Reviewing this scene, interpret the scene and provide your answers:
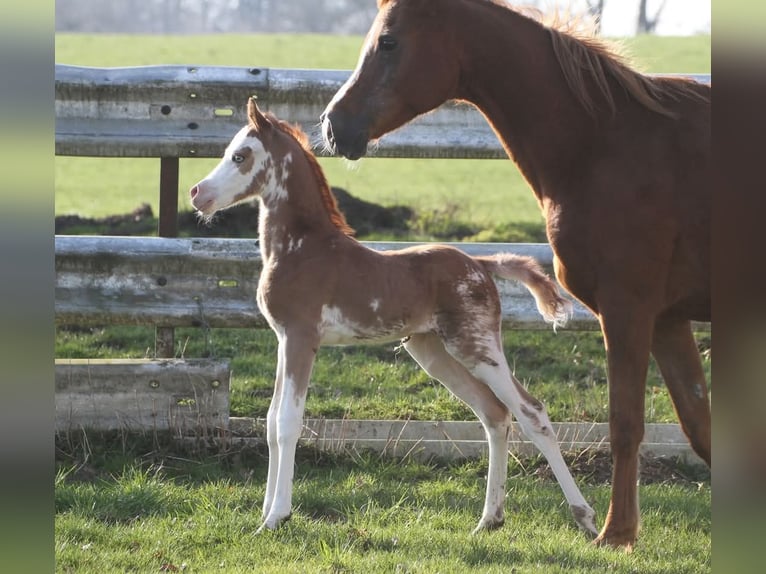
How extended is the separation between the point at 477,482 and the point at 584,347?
2575 mm

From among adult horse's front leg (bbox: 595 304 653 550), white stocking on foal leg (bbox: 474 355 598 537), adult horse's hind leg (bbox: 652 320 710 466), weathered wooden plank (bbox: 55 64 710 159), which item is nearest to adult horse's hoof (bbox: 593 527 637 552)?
adult horse's front leg (bbox: 595 304 653 550)

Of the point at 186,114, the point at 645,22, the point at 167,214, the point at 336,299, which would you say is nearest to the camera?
the point at 336,299

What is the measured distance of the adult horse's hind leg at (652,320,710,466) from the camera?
171 inches

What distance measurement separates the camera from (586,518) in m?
4.41

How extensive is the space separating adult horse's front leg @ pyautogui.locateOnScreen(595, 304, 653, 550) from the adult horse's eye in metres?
1.42

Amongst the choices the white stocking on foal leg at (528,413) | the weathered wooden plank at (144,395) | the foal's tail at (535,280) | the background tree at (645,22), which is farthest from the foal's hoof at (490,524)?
the background tree at (645,22)

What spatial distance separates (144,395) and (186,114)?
174 centimetres

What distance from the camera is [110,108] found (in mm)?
6000

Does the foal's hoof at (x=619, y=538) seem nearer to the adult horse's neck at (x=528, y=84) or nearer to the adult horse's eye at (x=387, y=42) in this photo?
the adult horse's neck at (x=528, y=84)

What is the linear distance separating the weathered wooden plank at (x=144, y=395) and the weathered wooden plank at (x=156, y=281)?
0.36m

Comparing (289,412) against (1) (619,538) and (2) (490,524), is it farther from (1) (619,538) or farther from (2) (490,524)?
(1) (619,538)

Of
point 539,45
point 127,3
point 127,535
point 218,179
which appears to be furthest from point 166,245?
point 127,3

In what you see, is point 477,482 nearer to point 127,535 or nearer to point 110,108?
point 127,535

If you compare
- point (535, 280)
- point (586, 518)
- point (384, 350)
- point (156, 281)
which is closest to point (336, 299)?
point (535, 280)
